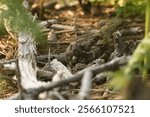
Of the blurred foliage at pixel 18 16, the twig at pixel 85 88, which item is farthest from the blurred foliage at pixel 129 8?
the twig at pixel 85 88

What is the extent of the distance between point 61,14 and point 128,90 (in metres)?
2.20

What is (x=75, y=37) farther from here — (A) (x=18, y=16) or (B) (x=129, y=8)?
(A) (x=18, y=16)

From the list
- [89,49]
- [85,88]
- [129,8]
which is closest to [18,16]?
[89,49]

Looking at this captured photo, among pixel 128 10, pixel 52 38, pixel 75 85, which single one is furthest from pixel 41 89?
pixel 128 10

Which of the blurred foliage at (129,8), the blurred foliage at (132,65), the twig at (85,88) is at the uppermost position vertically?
the blurred foliage at (129,8)

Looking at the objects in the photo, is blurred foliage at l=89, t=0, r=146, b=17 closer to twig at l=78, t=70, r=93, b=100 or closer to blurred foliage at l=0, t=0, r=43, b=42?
blurred foliage at l=0, t=0, r=43, b=42

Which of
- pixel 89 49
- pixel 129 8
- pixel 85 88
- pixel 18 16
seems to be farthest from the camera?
pixel 129 8

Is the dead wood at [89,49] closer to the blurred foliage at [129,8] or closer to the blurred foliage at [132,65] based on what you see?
the blurred foliage at [129,8]

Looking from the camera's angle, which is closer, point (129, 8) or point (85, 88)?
point (85, 88)

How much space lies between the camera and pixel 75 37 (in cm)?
288

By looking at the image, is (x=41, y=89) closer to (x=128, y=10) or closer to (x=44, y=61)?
(x=44, y=61)

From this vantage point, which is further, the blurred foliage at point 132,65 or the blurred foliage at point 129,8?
the blurred foliage at point 129,8

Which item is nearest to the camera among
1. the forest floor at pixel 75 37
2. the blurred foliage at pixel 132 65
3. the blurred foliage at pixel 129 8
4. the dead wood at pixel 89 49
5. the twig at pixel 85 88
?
the blurred foliage at pixel 132 65

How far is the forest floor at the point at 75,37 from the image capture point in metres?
2.06
